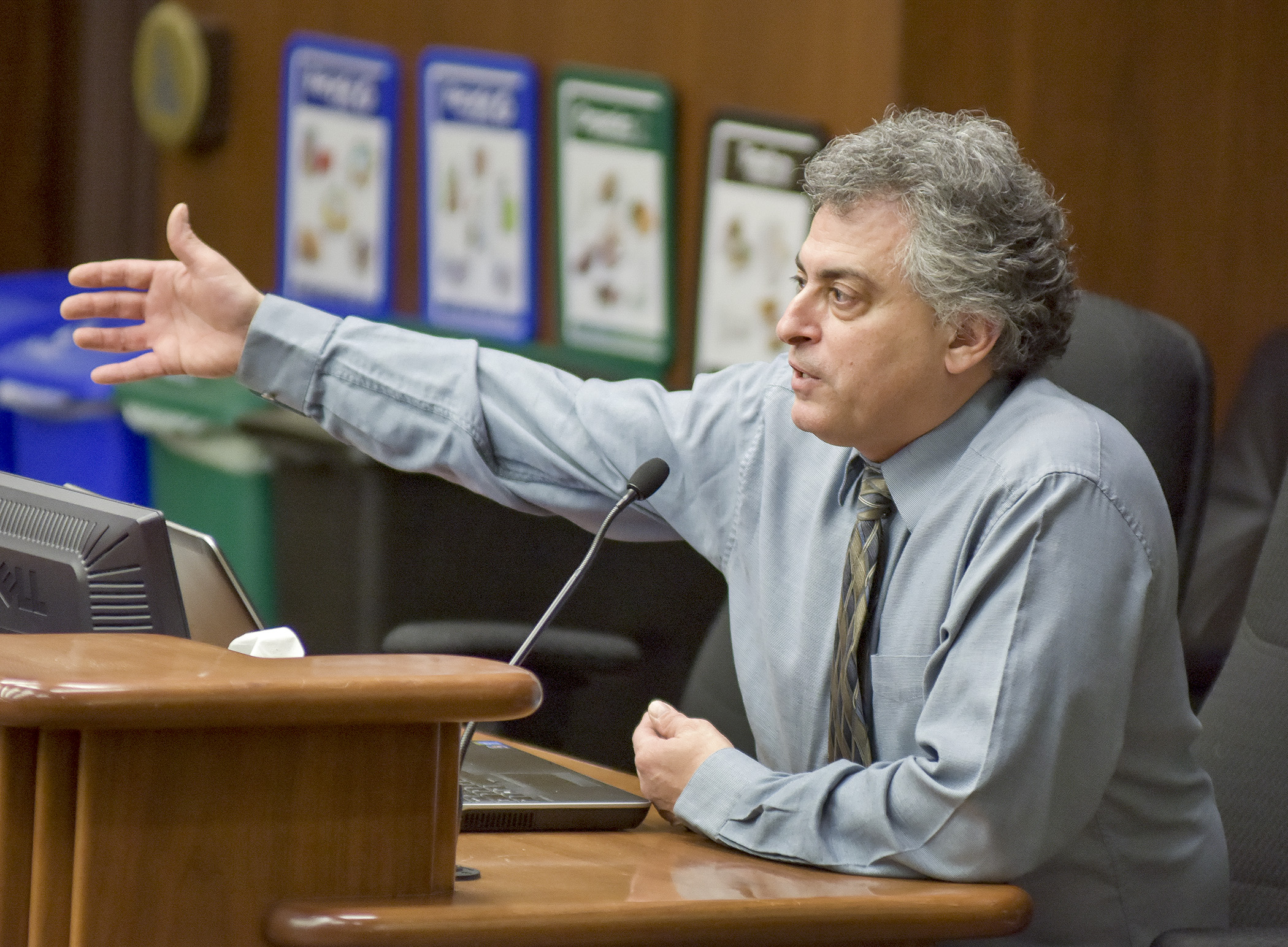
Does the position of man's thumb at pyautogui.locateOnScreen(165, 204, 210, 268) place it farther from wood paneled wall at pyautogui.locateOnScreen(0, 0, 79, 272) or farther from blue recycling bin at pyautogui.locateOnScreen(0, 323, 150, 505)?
wood paneled wall at pyautogui.locateOnScreen(0, 0, 79, 272)

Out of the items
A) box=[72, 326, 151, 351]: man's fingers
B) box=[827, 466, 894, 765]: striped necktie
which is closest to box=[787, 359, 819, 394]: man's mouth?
box=[827, 466, 894, 765]: striped necktie

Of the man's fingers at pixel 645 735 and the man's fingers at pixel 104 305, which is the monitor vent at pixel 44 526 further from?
the man's fingers at pixel 645 735

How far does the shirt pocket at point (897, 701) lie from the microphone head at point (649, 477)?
0.25 metres

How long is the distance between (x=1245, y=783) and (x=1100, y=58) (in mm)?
1442

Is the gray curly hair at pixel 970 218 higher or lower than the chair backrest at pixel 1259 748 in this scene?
higher

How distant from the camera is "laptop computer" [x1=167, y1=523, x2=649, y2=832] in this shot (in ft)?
4.78

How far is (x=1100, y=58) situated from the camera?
278 cm

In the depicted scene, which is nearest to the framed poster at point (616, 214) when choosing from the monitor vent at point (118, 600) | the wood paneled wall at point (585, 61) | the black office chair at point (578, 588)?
the wood paneled wall at point (585, 61)

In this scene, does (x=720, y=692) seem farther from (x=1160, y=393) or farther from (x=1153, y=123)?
(x=1153, y=123)

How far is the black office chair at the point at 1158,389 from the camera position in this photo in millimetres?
1875

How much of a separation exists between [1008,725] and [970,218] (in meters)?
0.43

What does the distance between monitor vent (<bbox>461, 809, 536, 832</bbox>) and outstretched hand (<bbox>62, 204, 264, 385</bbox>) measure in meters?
0.58

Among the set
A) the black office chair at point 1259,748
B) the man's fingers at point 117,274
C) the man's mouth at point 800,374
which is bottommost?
the black office chair at point 1259,748

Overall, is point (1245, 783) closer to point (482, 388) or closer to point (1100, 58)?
point (482, 388)
